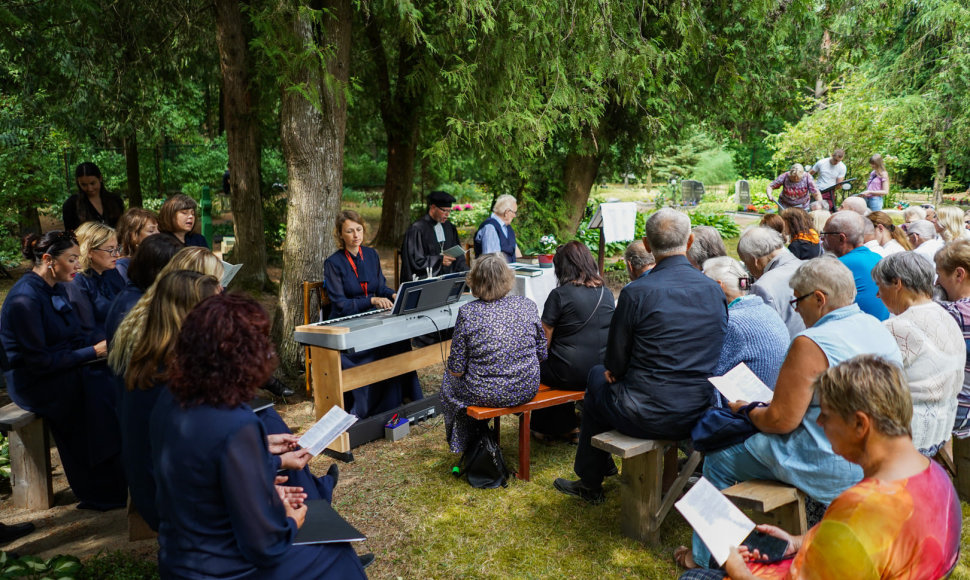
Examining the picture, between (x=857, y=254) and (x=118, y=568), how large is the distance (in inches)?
198

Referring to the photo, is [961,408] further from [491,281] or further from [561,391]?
[491,281]

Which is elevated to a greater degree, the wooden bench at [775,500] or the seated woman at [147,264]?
the seated woman at [147,264]

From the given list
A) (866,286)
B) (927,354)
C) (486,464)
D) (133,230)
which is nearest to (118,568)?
A: (486,464)

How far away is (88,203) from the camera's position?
20.2ft

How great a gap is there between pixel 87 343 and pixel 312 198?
2311 mm

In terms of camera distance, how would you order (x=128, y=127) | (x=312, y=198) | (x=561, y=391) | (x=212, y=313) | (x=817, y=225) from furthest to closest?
1. (x=128, y=127)
2. (x=817, y=225)
3. (x=312, y=198)
4. (x=561, y=391)
5. (x=212, y=313)

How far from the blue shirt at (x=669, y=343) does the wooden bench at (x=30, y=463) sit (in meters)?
3.42

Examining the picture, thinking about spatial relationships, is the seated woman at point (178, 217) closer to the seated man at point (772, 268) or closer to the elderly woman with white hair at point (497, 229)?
the elderly woman with white hair at point (497, 229)

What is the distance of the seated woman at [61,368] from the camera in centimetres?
386

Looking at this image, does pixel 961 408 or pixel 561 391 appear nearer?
pixel 961 408

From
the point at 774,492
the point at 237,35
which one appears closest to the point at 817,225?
the point at 774,492

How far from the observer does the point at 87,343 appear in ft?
13.9

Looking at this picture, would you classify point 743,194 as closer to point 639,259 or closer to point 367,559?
point 639,259

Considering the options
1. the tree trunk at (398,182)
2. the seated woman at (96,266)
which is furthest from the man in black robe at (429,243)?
the tree trunk at (398,182)
